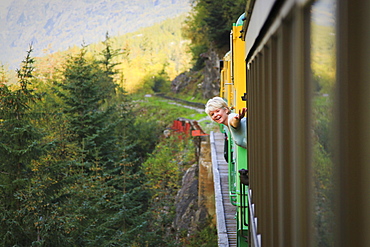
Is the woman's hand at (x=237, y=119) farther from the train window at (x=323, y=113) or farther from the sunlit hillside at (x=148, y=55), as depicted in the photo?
the sunlit hillside at (x=148, y=55)

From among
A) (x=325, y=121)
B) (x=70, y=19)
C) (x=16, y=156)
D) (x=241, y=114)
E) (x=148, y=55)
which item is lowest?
(x=16, y=156)

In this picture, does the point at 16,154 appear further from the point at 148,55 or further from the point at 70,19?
the point at 70,19

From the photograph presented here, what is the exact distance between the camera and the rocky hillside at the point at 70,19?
132 metres

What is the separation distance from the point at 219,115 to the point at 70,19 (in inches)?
5971

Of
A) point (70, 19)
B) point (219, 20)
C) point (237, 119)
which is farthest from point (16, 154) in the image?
point (70, 19)

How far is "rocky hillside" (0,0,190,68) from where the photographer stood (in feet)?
434

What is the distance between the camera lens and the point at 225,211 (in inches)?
461

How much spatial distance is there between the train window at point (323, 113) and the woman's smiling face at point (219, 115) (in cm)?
387

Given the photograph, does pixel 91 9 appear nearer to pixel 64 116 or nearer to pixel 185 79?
pixel 185 79

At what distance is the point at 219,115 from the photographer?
5.08 m

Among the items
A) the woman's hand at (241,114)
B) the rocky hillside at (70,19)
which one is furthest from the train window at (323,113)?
the rocky hillside at (70,19)

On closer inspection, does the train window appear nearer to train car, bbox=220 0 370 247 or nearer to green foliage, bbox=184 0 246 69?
train car, bbox=220 0 370 247

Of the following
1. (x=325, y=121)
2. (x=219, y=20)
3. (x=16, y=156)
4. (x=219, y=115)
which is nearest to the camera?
(x=325, y=121)

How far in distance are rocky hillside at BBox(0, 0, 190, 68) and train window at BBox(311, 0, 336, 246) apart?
123156 millimetres
